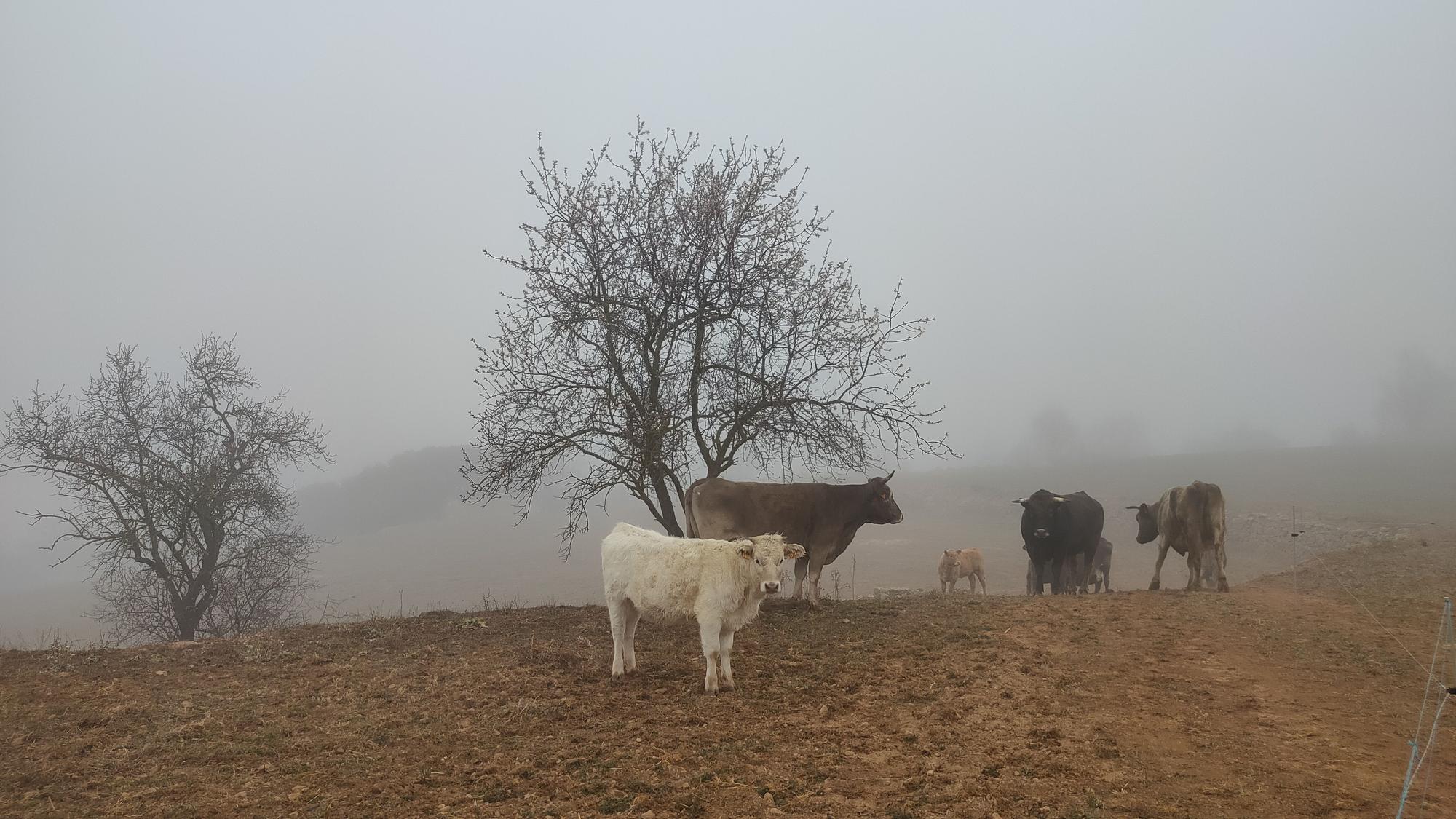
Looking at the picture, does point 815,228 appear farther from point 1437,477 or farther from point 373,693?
point 1437,477

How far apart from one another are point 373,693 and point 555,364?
19.8 feet

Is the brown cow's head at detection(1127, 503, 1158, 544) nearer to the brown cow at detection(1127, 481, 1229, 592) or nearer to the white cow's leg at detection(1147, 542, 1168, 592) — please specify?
the white cow's leg at detection(1147, 542, 1168, 592)

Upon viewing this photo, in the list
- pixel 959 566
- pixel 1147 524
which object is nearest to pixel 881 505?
pixel 1147 524

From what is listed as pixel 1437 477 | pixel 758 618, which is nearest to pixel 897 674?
pixel 758 618

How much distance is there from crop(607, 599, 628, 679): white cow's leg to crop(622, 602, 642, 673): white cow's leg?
58 mm

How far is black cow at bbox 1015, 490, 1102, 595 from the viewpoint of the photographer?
15.6 metres

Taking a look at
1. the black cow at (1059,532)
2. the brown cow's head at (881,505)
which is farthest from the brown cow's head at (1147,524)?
the brown cow's head at (881,505)

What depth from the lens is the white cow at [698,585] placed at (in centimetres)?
760

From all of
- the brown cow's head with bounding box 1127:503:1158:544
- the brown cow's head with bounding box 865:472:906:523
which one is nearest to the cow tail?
the brown cow's head with bounding box 865:472:906:523

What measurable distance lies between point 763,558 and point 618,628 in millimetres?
1936

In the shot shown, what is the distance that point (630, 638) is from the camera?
848cm

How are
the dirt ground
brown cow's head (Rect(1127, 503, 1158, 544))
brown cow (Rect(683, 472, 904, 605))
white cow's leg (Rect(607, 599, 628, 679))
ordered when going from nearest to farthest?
the dirt ground → white cow's leg (Rect(607, 599, 628, 679)) → brown cow (Rect(683, 472, 904, 605)) → brown cow's head (Rect(1127, 503, 1158, 544))

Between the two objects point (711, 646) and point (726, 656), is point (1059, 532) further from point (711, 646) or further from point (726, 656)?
point (711, 646)

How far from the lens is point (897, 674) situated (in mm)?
7695
